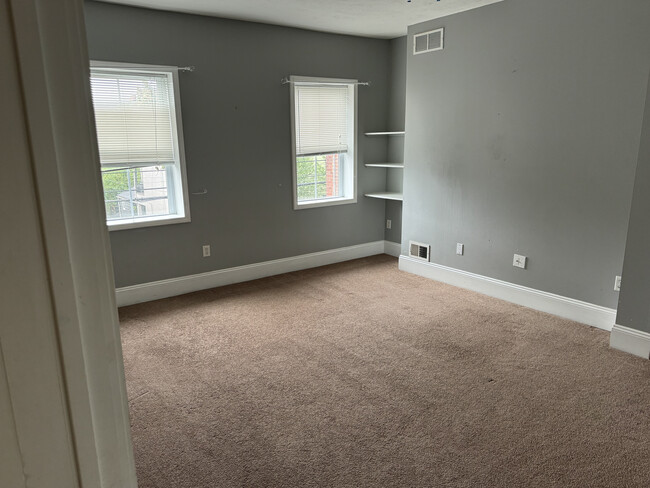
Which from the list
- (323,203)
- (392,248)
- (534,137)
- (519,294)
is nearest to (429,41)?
(534,137)

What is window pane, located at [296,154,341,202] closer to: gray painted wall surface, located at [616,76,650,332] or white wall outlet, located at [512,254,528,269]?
white wall outlet, located at [512,254,528,269]

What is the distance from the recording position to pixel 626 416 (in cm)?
254

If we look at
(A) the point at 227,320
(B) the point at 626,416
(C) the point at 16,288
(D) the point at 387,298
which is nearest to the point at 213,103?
(A) the point at 227,320

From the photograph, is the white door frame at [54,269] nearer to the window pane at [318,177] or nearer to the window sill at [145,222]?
the window sill at [145,222]

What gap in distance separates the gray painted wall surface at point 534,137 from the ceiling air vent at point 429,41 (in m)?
0.07

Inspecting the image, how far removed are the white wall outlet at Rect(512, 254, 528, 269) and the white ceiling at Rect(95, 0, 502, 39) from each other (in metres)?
2.21

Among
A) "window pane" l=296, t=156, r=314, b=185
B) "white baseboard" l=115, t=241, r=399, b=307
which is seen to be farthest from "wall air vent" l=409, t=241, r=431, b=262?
"window pane" l=296, t=156, r=314, b=185

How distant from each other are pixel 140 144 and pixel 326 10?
6.70ft

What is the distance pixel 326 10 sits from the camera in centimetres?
A: 409

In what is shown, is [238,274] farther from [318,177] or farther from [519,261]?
[519,261]

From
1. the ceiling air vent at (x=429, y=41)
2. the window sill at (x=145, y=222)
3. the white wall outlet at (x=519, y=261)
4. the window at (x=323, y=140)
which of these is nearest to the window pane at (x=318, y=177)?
the window at (x=323, y=140)

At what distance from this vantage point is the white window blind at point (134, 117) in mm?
3916

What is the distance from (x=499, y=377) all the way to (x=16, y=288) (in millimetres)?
3030

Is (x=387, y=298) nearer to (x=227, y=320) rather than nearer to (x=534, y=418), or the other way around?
(x=227, y=320)
